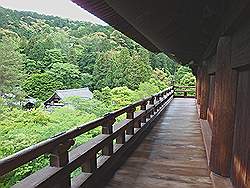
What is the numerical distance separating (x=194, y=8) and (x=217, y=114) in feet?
4.25

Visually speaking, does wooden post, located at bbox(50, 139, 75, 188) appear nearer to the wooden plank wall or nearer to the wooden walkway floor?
the wooden walkway floor

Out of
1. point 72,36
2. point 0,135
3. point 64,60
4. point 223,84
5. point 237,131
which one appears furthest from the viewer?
point 72,36

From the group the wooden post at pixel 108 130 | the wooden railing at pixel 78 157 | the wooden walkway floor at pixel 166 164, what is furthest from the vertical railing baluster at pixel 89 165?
the wooden post at pixel 108 130

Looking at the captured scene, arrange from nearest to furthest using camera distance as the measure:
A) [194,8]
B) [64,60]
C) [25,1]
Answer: [194,8] < [64,60] < [25,1]

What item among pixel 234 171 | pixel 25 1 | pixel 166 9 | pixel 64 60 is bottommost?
pixel 234 171

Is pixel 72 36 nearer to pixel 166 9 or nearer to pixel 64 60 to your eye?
pixel 64 60

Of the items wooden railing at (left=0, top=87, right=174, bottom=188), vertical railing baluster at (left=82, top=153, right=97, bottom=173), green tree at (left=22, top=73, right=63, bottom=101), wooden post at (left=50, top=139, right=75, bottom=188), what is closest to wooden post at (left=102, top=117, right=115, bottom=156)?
wooden railing at (left=0, top=87, right=174, bottom=188)

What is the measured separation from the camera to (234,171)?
2.80 meters

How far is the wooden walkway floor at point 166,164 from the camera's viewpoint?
10.7ft

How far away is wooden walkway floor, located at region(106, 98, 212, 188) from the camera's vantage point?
10.7 ft

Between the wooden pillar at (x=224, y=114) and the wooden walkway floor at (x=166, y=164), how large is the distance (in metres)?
0.33

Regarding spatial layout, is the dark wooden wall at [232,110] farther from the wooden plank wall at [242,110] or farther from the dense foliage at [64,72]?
the dense foliage at [64,72]

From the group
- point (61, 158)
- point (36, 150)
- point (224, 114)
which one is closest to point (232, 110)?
point (224, 114)

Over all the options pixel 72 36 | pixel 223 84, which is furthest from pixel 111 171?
pixel 72 36
